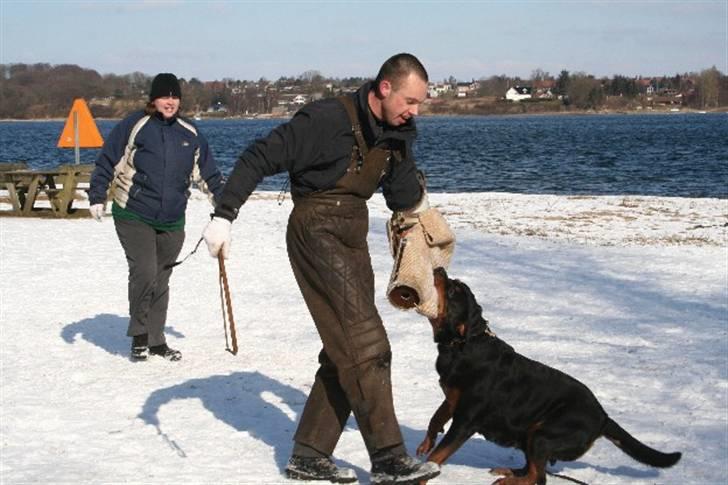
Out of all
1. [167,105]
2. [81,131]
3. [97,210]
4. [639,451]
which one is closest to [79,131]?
[81,131]

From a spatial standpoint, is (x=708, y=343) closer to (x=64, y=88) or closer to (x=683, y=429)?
(x=683, y=429)

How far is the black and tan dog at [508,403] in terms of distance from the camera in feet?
15.1

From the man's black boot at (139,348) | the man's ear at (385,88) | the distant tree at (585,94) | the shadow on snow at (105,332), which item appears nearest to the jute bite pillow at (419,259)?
the man's ear at (385,88)

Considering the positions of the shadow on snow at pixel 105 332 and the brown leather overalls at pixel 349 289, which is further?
the shadow on snow at pixel 105 332

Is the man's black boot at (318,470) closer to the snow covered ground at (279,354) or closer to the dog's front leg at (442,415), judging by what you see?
the snow covered ground at (279,354)

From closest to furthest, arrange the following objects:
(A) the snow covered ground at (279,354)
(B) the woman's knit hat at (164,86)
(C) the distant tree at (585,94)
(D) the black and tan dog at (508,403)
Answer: (D) the black and tan dog at (508,403), (A) the snow covered ground at (279,354), (B) the woman's knit hat at (164,86), (C) the distant tree at (585,94)

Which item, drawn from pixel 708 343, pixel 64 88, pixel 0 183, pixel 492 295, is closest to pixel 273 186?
pixel 0 183

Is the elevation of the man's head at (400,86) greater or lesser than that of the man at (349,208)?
greater

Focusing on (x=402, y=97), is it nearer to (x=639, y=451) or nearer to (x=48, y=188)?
(x=639, y=451)

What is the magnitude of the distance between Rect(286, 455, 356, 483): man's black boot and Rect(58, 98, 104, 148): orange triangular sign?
14610 millimetres

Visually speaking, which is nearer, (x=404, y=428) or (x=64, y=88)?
(x=404, y=428)

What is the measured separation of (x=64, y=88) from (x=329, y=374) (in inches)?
6282

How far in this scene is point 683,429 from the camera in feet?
18.6

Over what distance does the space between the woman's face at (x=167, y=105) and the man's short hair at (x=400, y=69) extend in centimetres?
315
